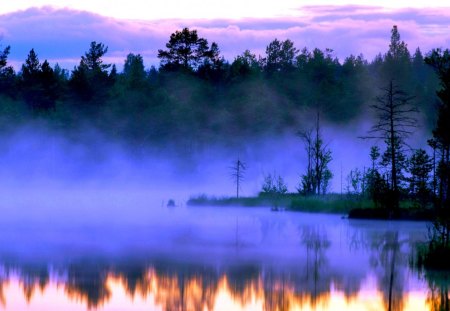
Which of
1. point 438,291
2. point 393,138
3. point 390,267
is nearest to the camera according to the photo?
point 438,291

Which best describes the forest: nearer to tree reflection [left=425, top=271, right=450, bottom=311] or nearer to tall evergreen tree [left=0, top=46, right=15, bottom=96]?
tall evergreen tree [left=0, top=46, right=15, bottom=96]

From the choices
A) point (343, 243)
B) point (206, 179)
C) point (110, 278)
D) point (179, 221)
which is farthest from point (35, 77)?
point (110, 278)

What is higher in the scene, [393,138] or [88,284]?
[393,138]

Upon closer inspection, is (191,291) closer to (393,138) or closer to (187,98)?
(393,138)

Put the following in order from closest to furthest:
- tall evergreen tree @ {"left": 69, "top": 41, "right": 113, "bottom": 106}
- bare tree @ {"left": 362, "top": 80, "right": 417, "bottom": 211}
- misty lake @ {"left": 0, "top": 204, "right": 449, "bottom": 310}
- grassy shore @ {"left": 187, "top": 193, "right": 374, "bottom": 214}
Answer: misty lake @ {"left": 0, "top": 204, "right": 449, "bottom": 310}
bare tree @ {"left": 362, "top": 80, "right": 417, "bottom": 211}
grassy shore @ {"left": 187, "top": 193, "right": 374, "bottom": 214}
tall evergreen tree @ {"left": 69, "top": 41, "right": 113, "bottom": 106}

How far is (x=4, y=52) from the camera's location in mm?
106000

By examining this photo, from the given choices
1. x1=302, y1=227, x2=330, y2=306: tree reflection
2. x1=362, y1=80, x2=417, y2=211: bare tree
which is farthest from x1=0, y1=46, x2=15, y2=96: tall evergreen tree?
x1=302, y1=227, x2=330, y2=306: tree reflection

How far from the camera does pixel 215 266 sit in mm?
27734

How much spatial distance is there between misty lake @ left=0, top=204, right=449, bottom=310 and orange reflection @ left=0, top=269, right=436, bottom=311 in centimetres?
2

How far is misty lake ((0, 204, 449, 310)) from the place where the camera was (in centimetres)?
2167

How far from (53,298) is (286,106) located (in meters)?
89.9

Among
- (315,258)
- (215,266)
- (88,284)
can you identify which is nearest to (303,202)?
(315,258)

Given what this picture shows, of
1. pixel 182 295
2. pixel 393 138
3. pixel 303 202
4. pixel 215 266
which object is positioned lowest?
pixel 182 295

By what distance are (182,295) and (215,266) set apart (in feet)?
17.6
